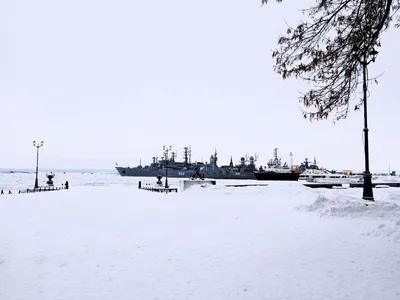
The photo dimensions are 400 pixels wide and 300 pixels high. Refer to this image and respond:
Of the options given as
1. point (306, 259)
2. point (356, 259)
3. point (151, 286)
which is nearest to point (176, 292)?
point (151, 286)

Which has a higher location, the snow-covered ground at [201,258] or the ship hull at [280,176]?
the ship hull at [280,176]

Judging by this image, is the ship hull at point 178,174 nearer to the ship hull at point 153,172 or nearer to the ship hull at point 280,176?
the ship hull at point 153,172

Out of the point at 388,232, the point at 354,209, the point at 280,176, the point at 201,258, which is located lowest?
the point at 201,258

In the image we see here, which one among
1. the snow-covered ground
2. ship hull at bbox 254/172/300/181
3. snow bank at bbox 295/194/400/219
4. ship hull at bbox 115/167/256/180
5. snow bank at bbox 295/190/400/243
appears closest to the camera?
the snow-covered ground

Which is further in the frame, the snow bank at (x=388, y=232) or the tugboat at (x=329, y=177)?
the tugboat at (x=329, y=177)

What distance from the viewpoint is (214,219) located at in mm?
13070

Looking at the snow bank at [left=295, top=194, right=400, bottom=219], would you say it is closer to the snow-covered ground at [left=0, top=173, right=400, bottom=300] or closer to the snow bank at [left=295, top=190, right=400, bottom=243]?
the snow bank at [left=295, top=190, right=400, bottom=243]

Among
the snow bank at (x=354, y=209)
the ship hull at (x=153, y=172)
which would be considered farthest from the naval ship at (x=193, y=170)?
the snow bank at (x=354, y=209)

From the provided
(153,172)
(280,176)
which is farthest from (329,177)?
(153,172)

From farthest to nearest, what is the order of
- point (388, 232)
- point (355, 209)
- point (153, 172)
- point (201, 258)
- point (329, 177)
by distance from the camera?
point (153, 172)
point (329, 177)
point (355, 209)
point (388, 232)
point (201, 258)

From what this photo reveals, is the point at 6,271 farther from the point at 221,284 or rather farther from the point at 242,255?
the point at 242,255

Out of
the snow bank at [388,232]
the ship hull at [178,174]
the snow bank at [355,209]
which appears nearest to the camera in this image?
the snow bank at [388,232]

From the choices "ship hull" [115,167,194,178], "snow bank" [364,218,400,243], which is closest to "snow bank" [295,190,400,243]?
"snow bank" [364,218,400,243]

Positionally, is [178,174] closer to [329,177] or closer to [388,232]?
[329,177]
